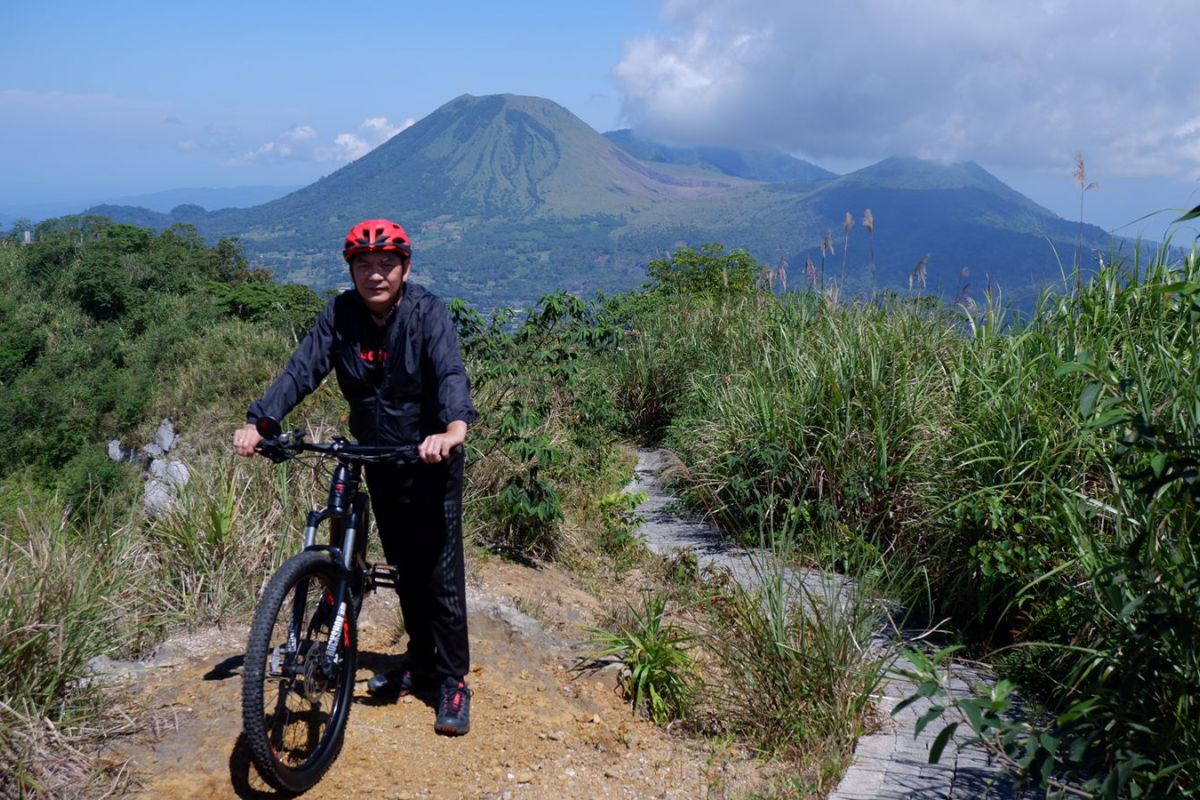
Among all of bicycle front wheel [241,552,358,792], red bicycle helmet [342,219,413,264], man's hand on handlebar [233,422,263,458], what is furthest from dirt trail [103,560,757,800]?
red bicycle helmet [342,219,413,264]

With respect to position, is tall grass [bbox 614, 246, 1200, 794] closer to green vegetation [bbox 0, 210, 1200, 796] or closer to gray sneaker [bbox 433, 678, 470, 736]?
green vegetation [bbox 0, 210, 1200, 796]

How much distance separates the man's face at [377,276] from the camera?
3.30 m

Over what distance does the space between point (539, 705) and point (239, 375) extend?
15.5 m

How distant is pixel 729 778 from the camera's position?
3.52m

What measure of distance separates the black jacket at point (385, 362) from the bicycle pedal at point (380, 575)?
1.71 ft

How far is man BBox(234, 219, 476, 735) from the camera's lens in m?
3.27

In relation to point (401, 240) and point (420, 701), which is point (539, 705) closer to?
point (420, 701)

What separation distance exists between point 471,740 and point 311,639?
2.87 ft

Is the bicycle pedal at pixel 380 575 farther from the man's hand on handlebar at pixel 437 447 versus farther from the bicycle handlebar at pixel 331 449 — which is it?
the man's hand on handlebar at pixel 437 447

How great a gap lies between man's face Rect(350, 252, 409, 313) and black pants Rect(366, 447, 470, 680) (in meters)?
0.64

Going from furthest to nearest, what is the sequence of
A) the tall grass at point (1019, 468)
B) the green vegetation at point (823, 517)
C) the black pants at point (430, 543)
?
→ 1. the black pants at point (430, 543)
2. the green vegetation at point (823, 517)
3. the tall grass at point (1019, 468)

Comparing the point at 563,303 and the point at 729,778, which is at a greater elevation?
the point at 563,303

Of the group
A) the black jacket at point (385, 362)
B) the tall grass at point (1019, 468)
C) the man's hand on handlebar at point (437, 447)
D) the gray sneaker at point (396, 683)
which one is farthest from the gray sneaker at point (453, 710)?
the tall grass at point (1019, 468)

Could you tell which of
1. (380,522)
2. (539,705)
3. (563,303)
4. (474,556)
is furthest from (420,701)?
(563,303)
